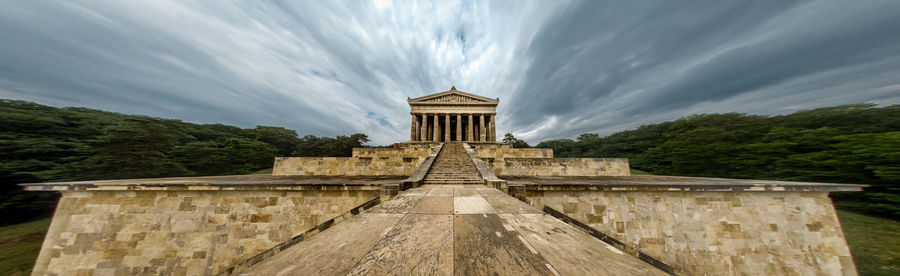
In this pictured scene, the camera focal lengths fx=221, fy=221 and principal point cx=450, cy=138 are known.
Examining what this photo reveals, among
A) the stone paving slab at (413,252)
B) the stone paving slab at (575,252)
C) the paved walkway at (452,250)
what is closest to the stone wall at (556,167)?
the paved walkway at (452,250)

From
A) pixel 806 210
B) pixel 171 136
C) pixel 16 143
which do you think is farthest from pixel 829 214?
pixel 171 136

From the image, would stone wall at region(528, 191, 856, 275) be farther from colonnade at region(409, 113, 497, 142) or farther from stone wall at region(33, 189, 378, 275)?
colonnade at region(409, 113, 497, 142)

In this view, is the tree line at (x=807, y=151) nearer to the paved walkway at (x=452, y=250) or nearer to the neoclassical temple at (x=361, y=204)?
the neoclassical temple at (x=361, y=204)

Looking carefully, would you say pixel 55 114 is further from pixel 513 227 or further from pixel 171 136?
pixel 513 227

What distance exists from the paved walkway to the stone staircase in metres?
3.76

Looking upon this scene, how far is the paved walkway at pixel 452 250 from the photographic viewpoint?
1575 mm

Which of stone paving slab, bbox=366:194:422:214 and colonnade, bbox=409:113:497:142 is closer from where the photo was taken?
stone paving slab, bbox=366:194:422:214

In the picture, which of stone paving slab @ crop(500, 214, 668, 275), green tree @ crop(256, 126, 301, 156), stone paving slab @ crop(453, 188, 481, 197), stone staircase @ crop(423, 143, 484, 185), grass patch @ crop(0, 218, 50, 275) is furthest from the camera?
green tree @ crop(256, 126, 301, 156)

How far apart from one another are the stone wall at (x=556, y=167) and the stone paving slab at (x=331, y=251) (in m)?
7.21

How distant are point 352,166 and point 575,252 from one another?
31.2 feet

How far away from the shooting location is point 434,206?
3.40 metres

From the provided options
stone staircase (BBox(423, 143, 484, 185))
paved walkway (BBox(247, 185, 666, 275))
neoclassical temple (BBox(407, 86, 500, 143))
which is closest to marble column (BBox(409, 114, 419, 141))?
neoclassical temple (BBox(407, 86, 500, 143))

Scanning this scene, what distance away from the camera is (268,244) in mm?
5316

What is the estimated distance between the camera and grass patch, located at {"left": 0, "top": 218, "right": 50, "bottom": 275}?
6.85 meters
